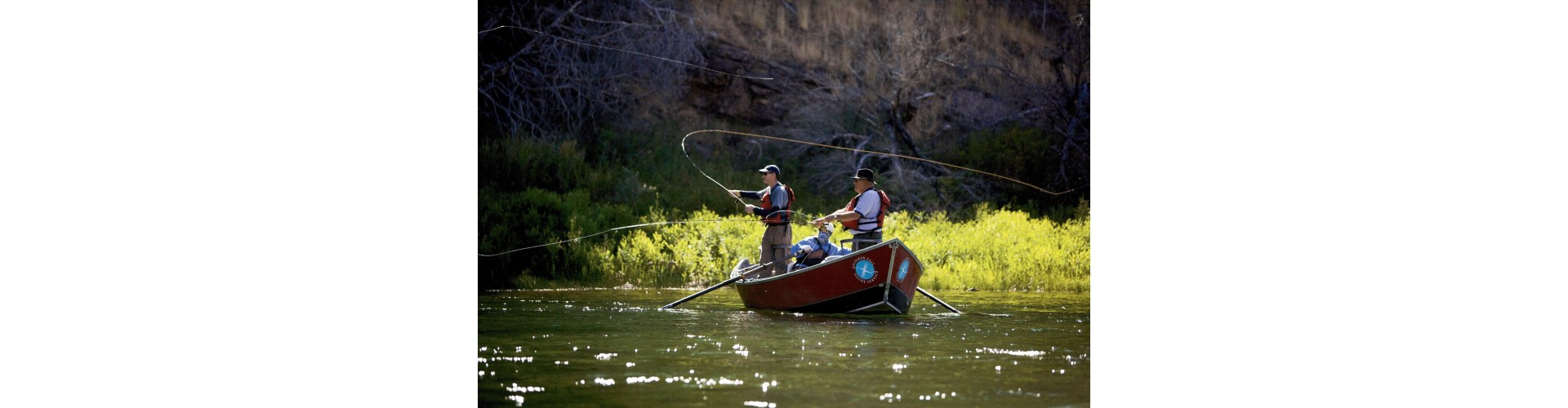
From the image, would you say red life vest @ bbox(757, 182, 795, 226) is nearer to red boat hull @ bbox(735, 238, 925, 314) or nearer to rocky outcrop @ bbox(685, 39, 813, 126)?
red boat hull @ bbox(735, 238, 925, 314)

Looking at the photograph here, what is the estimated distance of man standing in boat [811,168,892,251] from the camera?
30.5ft

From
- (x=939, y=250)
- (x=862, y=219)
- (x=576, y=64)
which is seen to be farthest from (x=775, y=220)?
(x=576, y=64)

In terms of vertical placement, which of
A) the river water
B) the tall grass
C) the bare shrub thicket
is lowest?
the river water

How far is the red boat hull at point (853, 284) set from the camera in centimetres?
914

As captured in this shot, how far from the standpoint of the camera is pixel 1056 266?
11.0 meters

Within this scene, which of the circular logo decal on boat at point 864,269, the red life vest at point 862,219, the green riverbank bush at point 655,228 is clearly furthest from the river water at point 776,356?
the green riverbank bush at point 655,228

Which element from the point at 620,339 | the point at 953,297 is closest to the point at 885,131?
the point at 953,297

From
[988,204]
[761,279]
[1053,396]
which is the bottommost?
[1053,396]

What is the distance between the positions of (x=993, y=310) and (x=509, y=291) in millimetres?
4028

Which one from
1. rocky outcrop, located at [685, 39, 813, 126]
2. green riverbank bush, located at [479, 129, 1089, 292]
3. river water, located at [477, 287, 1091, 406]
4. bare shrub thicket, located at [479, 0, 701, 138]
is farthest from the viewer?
rocky outcrop, located at [685, 39, 813, 126]

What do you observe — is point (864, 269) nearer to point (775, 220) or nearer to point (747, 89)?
point (775, 220)

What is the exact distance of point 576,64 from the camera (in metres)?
12.5

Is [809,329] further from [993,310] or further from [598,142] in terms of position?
[598,142]

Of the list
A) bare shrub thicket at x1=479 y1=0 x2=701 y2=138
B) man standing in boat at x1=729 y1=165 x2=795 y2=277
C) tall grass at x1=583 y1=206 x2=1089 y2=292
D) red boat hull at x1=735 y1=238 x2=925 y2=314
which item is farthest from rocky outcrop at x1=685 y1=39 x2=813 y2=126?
red boat hull at x1=735 y1=238 x2=925 y2=314
